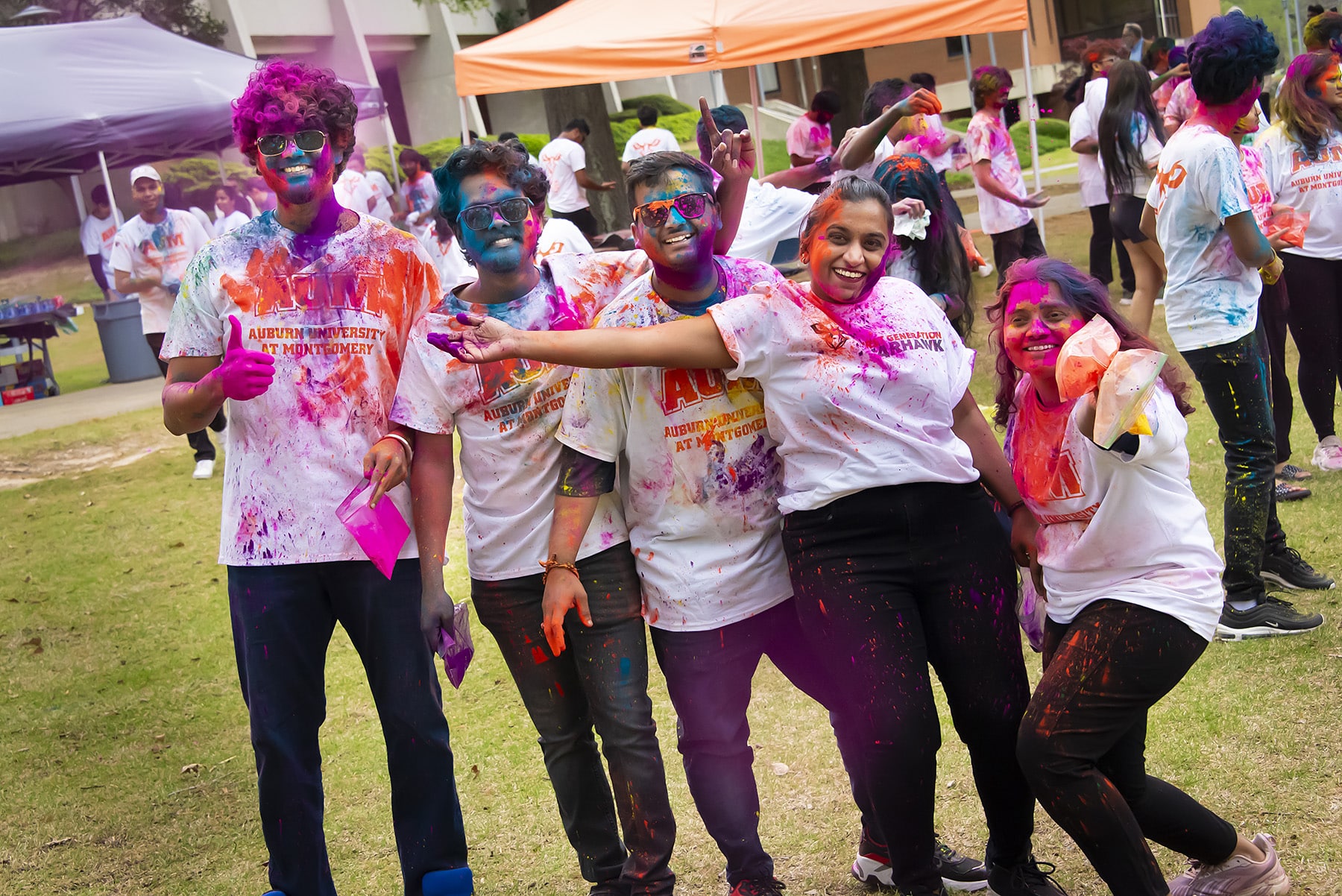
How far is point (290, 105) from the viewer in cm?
301

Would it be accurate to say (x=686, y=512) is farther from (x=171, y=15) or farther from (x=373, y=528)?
(x=171, y=15)

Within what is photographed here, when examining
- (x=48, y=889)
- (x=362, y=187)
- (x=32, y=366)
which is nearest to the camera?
(x=48, y=889)

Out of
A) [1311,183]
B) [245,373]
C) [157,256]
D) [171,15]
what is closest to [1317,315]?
[1311,183]

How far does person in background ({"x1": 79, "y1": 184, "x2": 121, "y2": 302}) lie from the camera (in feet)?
49.9

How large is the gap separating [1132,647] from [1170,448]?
0.42 meters

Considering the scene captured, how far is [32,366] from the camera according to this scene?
49.1ft

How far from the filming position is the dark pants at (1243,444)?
429cm

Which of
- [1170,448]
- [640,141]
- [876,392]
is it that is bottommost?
[1170,448]

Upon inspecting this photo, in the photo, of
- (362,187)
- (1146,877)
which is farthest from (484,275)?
(362,187)

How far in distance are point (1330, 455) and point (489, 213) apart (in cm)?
469

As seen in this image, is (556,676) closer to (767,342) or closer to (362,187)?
(767,342)

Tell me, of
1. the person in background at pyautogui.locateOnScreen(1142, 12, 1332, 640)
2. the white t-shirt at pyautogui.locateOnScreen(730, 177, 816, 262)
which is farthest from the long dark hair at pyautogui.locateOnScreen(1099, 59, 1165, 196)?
the person in background at pyautogui.locateOnScreen(1142, 12, 1332, 640)

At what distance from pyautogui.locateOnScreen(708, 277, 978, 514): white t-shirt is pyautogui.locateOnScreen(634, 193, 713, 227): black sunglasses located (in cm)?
23

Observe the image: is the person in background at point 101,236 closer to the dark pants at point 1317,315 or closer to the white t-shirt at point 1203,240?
the dark pants at point 1317,315
